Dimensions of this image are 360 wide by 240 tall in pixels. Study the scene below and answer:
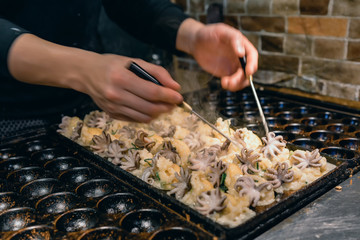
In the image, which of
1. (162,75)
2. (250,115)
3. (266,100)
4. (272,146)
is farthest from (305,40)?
(162,75)

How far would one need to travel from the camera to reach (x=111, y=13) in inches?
116

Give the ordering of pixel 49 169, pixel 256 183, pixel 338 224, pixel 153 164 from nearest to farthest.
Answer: pixel 338 224, pixel 256 183, pixel 153 164, pixel 49 169

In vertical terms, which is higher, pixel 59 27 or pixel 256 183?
pixel 59 27

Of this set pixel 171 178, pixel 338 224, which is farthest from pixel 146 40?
pixel 338 224

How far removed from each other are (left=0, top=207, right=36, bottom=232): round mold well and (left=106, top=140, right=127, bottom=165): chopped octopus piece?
1.63 feet

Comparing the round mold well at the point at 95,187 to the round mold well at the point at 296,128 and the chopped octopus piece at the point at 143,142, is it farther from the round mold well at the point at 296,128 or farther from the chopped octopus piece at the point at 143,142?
the round mold well at the point at 296,128

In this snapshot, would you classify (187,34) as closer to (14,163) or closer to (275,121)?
(275,121)

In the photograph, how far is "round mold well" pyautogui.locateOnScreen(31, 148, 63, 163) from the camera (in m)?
1.98

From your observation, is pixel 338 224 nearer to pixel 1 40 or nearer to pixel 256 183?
pixel 256 183

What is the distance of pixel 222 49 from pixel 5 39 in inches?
45.4

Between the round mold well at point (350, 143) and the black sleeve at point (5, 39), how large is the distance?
67.0 inches

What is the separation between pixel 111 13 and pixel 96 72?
1.73m

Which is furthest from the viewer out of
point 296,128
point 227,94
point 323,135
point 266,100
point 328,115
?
point 227,94

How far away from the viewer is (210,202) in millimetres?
1345
